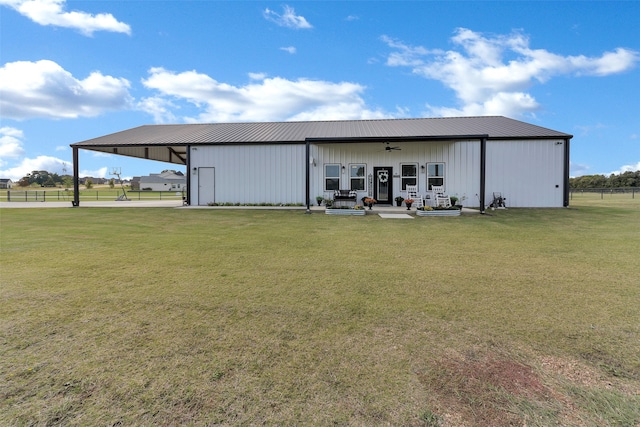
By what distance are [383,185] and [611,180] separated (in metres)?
77.9

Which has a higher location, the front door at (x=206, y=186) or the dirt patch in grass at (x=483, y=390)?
the front door at (x=206, y=186)

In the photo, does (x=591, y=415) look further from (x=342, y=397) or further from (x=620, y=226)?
(x=620, y=226)

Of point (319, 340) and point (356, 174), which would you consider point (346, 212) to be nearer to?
point (356, 174)

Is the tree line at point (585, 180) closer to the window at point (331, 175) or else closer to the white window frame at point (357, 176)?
the white window frame at point (357, 176)

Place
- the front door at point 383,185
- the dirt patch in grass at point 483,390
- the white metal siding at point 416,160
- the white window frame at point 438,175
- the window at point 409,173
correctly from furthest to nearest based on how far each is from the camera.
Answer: the front door at point 383,185 → the window at point 409,173 → the white window frame at point 438,175 → the white metal siding at point 416,160 → the dirt patch in grass at point 483,390

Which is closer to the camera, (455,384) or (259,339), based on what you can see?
(455,384)

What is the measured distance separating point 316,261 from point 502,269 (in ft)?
8.95

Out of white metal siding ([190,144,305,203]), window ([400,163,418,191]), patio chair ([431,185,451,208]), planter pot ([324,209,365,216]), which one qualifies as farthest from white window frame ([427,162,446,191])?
white metal siding ([190,144,305,203])

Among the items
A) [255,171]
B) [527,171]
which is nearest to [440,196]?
[527,171]

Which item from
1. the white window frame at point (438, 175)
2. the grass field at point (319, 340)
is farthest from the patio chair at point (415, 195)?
the grass field at point (319, 340)

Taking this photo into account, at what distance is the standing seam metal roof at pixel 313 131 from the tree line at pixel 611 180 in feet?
218

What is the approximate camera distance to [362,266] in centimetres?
489

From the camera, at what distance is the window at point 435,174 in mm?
16484

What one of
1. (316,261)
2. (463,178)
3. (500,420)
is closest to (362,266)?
(316,261)
